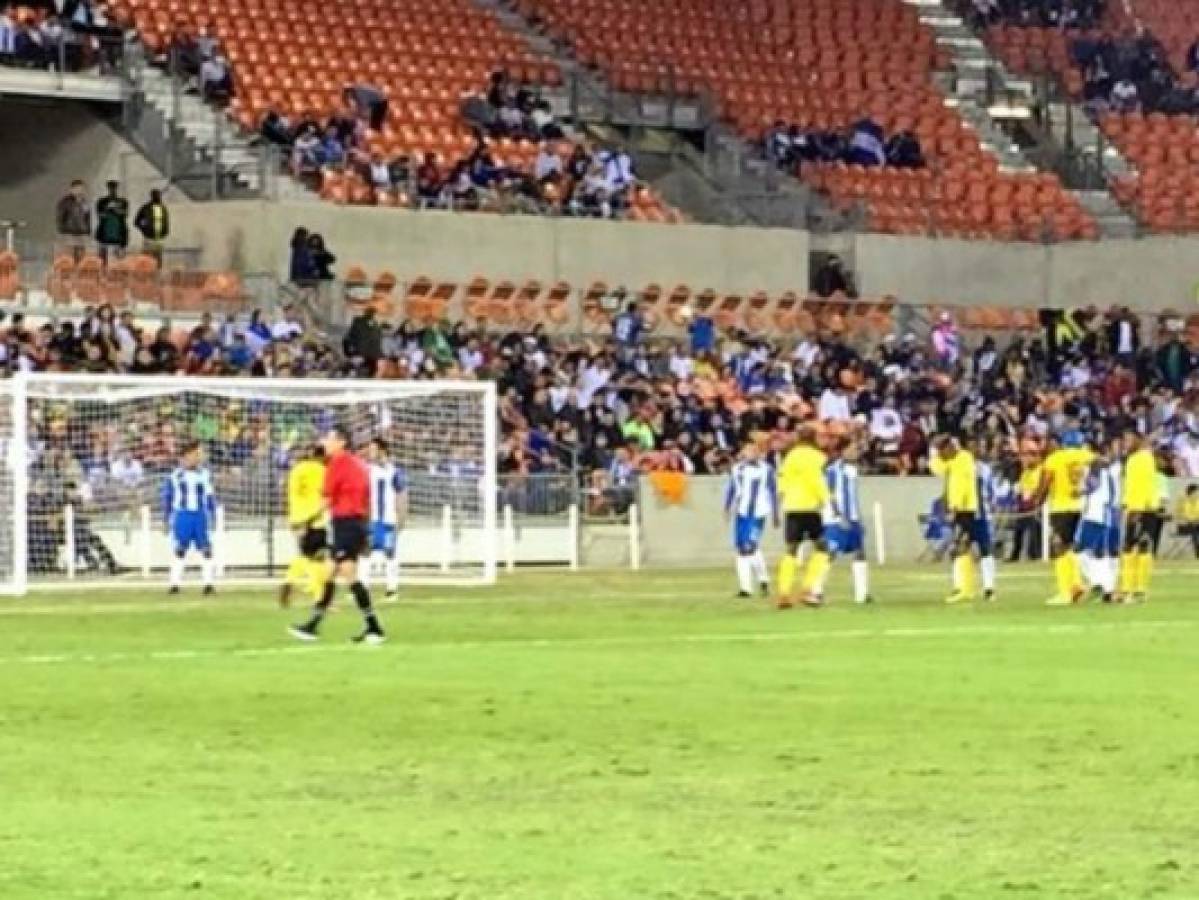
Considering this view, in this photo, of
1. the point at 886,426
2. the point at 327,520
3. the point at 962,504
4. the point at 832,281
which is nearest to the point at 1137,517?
the point at 962,504

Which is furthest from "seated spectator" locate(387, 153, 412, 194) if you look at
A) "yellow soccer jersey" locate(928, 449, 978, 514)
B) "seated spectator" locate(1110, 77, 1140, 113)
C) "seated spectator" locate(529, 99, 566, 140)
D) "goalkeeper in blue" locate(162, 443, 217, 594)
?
"seated spectator" locate(1110, 77, 1140, 113)

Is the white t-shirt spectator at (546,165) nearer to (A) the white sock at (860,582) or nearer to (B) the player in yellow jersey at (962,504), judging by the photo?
(B) the player in yellow jersey at (962,504)

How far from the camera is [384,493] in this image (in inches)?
1528

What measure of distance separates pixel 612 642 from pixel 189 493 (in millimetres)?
12018

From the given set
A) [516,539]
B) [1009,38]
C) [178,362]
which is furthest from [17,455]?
[1009,38]

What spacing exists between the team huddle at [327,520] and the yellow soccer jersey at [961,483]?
6207mm

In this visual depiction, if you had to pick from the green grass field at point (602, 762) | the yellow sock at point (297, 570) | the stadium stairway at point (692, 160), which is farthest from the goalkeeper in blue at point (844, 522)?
the stadium stairway at point (692, 160)

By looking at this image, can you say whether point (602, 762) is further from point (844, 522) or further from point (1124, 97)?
point (1124, 97)

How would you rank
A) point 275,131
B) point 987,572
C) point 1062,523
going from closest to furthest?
point 1062,523 < point 987,572 < point 275,131

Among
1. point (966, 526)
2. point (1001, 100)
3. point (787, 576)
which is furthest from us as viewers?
point (1001, 100)

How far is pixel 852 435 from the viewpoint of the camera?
171 ft

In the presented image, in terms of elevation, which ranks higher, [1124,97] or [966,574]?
[1124,97]

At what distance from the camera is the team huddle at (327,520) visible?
27625 millimetres

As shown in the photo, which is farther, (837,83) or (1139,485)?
(837,83)
